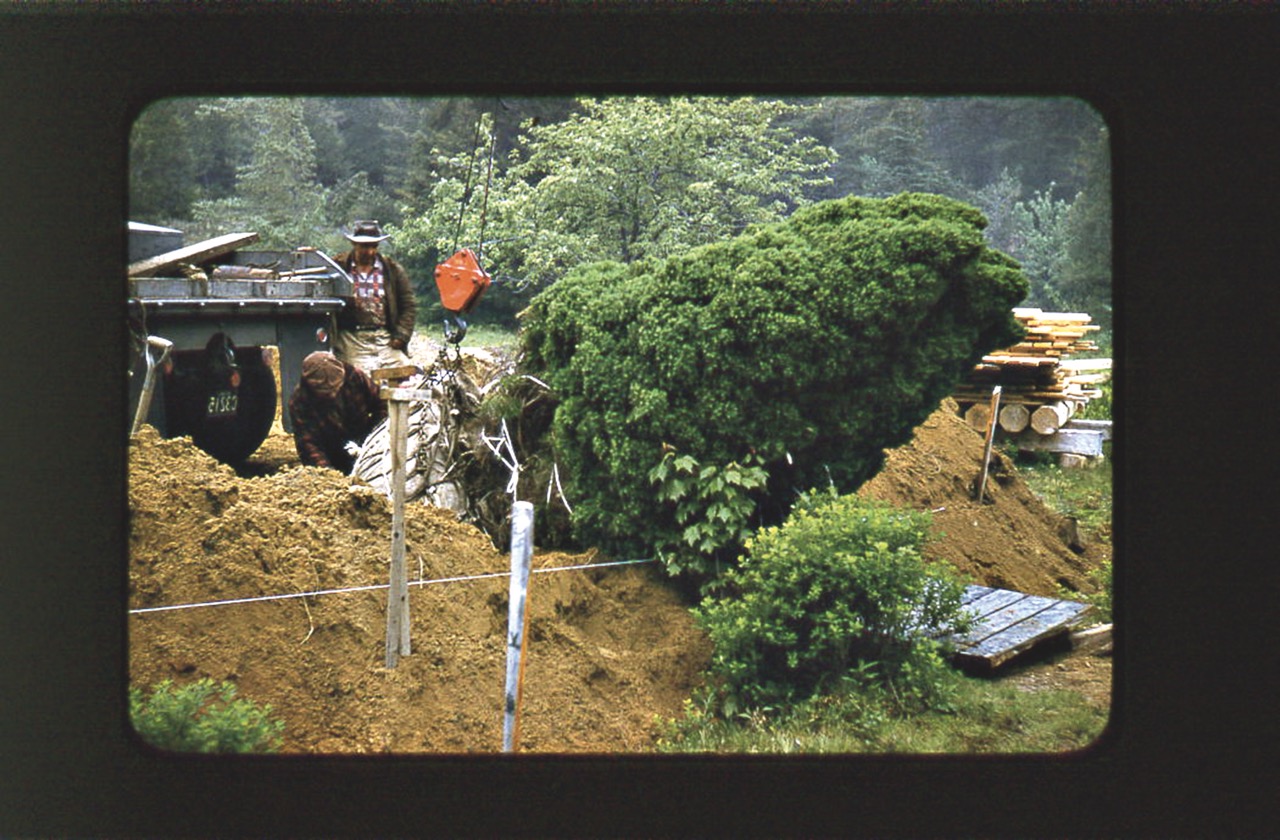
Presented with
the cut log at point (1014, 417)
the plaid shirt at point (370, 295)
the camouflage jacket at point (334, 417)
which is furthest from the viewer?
the cut log at point (1014, 417)

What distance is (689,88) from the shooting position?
2.53 m

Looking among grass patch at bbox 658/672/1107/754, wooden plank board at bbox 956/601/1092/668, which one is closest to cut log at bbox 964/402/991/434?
wooden plank board at bbox 956/601/1092/668

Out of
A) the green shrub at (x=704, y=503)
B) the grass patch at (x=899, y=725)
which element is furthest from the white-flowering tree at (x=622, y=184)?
the grass patch at (x=899, y=725)

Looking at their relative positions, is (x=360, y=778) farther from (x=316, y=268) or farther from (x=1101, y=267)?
(x=1101, y=267)

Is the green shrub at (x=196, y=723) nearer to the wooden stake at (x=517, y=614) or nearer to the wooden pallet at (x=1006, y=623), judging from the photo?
the wooden stake at (x=517, y=614)

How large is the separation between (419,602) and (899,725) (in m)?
1.40

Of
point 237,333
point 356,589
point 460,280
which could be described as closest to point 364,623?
point 356,589

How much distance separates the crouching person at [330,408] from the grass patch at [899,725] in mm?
1177

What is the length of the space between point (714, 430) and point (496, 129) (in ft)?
4.29

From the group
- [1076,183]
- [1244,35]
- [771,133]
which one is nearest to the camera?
[1244,35]

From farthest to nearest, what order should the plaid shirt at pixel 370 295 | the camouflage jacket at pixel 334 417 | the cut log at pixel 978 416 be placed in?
the cut log at pixel 978 416 < the camouflage jacket at pixel 334 417 < the plaid shirt at pixel 370 295

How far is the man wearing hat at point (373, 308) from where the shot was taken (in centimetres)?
294

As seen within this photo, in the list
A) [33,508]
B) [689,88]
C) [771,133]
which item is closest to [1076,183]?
[771,133]

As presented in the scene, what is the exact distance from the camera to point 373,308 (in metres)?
3.06
